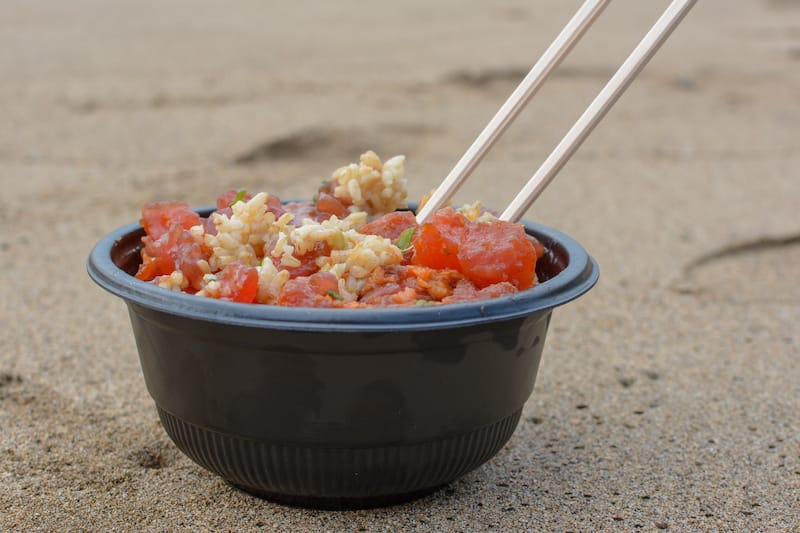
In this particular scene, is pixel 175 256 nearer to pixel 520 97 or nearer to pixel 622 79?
pixel 520 97

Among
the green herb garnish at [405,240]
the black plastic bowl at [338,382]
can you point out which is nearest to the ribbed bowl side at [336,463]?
the black plastic bowl at [338,382]

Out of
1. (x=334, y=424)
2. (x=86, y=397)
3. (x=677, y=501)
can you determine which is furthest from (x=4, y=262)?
(x=677, y=501)

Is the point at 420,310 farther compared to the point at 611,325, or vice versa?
the point at 611,325

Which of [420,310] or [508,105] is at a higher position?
[508,105]

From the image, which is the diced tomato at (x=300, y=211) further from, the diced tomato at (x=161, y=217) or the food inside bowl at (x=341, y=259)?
the diced tomato at (x=161, y=217)

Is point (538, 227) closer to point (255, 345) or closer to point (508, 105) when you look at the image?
point (508, 105)

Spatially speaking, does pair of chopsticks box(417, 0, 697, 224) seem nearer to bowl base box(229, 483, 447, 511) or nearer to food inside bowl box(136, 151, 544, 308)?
food inside bowl box(136, 151, 544, 308)
